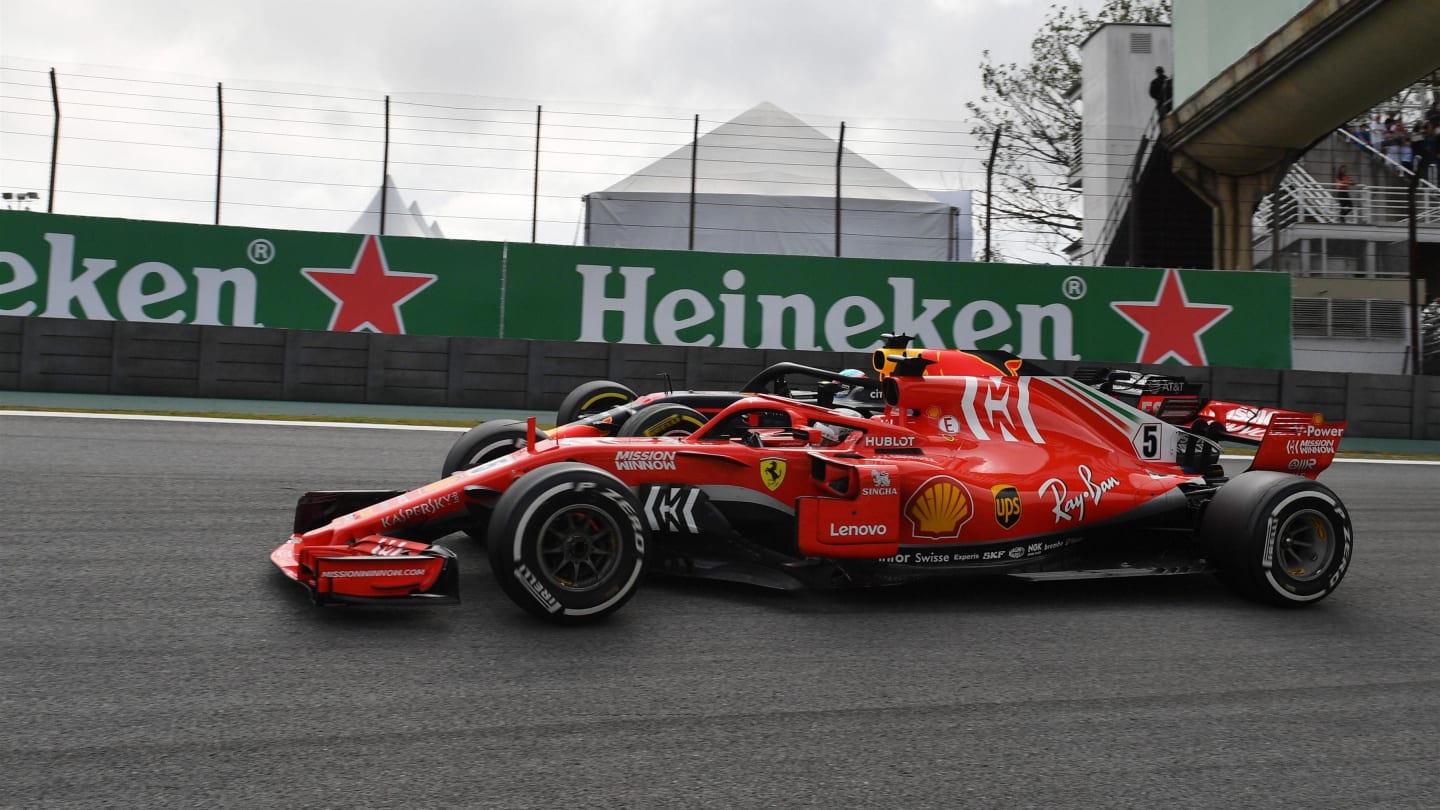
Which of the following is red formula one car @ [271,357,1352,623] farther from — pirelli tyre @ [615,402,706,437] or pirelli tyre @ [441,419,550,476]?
pirelli tyre @ [441,419,550,476]

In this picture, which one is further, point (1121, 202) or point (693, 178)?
point (1121, 202)

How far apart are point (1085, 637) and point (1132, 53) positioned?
21268mm

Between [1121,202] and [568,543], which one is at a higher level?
[1121,202]

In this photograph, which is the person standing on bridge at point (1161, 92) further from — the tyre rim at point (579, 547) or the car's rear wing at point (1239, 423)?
the tyre rim at point (579, 547)

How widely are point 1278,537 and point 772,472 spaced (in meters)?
2.29

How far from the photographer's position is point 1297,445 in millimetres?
5809

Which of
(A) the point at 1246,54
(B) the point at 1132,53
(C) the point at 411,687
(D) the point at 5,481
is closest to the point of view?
(C) the point at 411,687

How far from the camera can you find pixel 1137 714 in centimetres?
380

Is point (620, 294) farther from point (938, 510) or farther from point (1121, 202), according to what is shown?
point (1121, 202)

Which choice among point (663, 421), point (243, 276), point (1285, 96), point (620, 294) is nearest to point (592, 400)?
point (663, 421)

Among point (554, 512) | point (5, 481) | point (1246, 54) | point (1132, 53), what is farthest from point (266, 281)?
point (1132, 53)

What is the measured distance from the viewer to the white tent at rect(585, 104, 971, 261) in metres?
16.5

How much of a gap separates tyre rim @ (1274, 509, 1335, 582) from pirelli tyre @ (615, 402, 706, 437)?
275 centimetres

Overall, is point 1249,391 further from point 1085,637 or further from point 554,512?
point 554,512
